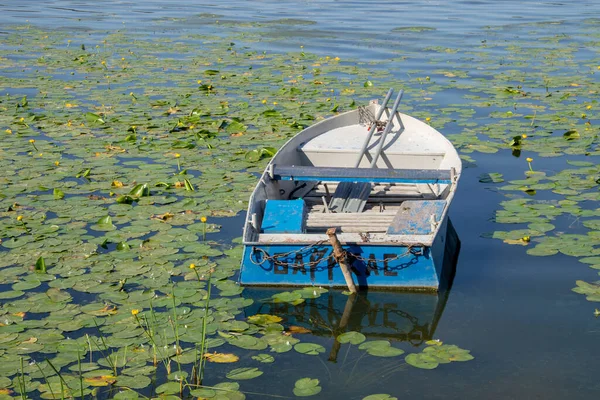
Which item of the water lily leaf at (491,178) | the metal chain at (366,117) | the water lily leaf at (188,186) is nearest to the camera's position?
the water lily leaf at (188,186)

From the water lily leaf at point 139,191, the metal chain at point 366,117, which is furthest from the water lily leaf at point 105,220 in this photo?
the metal chain at point 366,117

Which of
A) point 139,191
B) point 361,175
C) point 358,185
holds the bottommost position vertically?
point 139,191

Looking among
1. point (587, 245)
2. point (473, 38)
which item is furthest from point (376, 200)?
point (473, 38)

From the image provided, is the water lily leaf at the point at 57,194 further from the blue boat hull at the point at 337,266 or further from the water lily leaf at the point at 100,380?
the water lily leaf at the point at 100,380

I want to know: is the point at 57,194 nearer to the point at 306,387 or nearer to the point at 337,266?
the point at 337,266

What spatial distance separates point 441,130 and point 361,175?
12.3ft

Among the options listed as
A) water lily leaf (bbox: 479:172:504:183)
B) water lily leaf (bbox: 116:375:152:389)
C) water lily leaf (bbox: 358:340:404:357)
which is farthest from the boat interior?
water lily leaf (bbox: 116:375:152:389)

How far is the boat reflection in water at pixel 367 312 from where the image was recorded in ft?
18.9

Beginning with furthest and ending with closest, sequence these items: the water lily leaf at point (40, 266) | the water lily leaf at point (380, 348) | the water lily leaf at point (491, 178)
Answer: the water lily leaf at point (491, 178) < the water lily leaf at point (40, 266) < the water lily leaf at point (380, 348)

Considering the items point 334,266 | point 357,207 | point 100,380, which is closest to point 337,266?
point 334,266

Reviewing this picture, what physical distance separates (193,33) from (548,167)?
1248 cm

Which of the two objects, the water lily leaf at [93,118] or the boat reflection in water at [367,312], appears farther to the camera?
the water lily leaf at [93,118]

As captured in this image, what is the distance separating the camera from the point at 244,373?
504cm

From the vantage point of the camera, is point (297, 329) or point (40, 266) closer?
point (297, 329)
